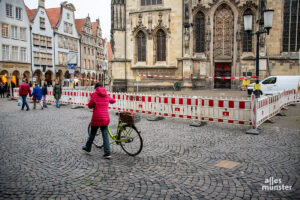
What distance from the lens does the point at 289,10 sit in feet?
76.3

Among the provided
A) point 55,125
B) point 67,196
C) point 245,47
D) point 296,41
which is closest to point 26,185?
point 67,196

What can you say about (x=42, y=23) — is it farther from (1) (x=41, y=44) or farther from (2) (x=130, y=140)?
(2) (x=130, y=140)

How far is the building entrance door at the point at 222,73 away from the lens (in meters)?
25.3

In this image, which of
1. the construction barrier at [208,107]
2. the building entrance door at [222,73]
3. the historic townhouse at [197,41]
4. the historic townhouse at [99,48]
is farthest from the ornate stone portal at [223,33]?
the historic townhouse at [99,48]

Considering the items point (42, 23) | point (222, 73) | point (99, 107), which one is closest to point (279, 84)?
point (222, 73)

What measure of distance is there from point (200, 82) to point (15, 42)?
93.2ft

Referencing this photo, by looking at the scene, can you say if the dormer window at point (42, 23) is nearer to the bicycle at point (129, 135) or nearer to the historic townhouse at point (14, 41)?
the historic townhouse at point (14, 41)

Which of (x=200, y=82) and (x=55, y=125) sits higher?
(x=200, y=82)

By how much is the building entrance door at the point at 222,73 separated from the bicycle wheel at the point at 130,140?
2117cm

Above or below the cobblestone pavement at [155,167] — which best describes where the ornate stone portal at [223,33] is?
above

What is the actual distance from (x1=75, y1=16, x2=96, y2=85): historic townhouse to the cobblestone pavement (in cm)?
4646

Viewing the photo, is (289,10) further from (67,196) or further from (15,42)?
(15,42)

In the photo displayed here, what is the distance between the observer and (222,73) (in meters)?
25.8

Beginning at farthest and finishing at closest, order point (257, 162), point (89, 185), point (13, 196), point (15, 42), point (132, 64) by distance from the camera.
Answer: point (15, 42), point (132, 64), point (257, 162), point (89, 185), point (13, 196)
